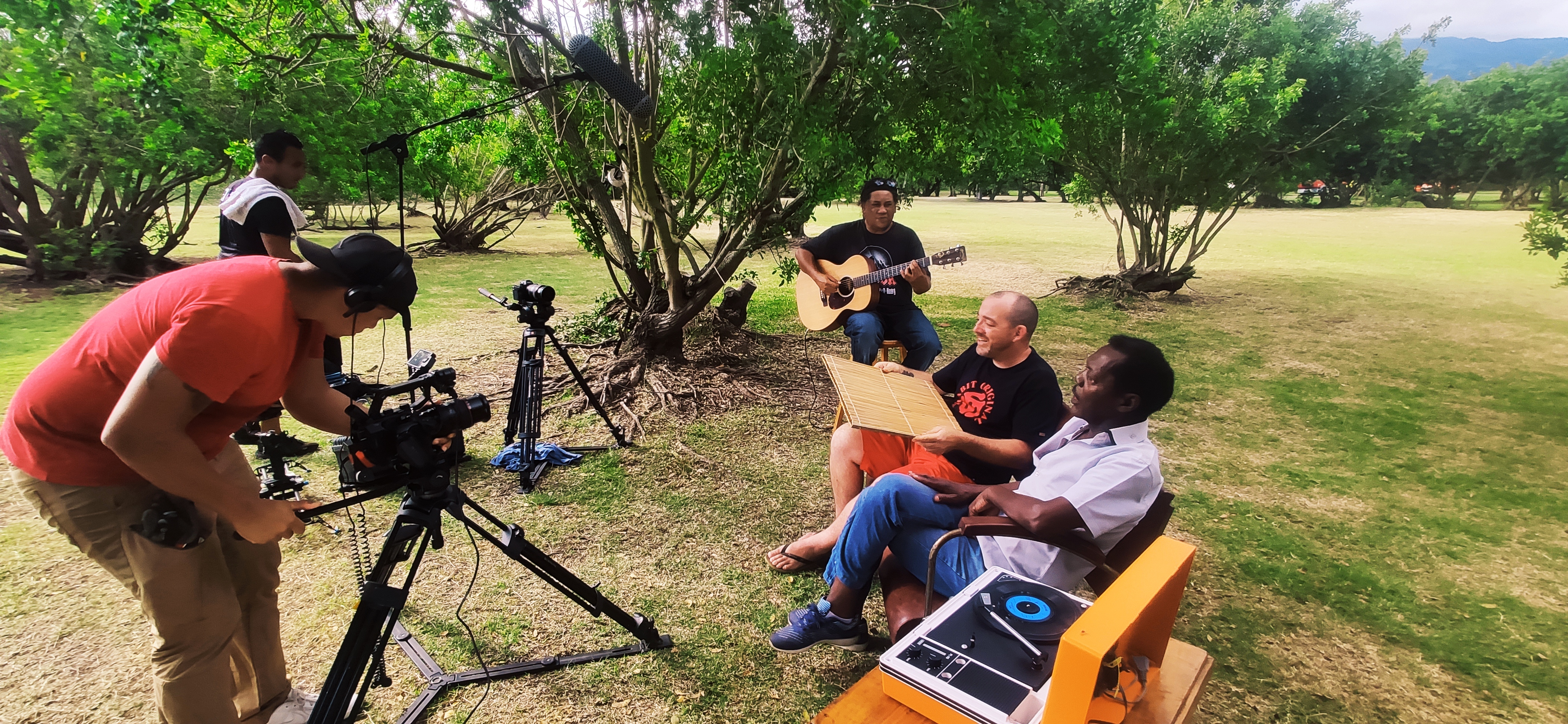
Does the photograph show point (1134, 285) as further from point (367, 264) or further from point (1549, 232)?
point (367, 264)

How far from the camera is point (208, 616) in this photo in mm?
1896

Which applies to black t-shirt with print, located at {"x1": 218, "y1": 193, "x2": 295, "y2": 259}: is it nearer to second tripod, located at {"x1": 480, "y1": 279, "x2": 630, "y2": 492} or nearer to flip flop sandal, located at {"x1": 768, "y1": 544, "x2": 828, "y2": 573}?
second tripod, located at {"x1": 480, "y1": 279, "x2": 630, "y2": 492}

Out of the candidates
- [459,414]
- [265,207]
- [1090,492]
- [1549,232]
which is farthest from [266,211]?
[1549,232]

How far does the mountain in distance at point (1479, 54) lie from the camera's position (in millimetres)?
8602

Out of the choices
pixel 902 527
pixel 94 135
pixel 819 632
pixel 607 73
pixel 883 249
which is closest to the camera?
pixel 902 527

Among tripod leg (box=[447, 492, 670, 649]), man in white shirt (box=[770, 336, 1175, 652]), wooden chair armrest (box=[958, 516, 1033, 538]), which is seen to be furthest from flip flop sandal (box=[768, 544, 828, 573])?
wooden chair armrest (box=[958, 516, 1033, 538])

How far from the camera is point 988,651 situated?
1835 millimetres

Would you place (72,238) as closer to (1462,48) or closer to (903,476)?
(903,476)

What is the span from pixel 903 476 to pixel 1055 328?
722 cm

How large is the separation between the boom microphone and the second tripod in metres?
1.14

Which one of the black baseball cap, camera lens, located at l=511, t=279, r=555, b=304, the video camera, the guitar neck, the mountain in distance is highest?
the mountain in distance

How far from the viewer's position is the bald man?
9.02 feet

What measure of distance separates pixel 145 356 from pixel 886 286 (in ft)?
13.4

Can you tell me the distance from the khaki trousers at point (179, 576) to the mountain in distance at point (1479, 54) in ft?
35.1
